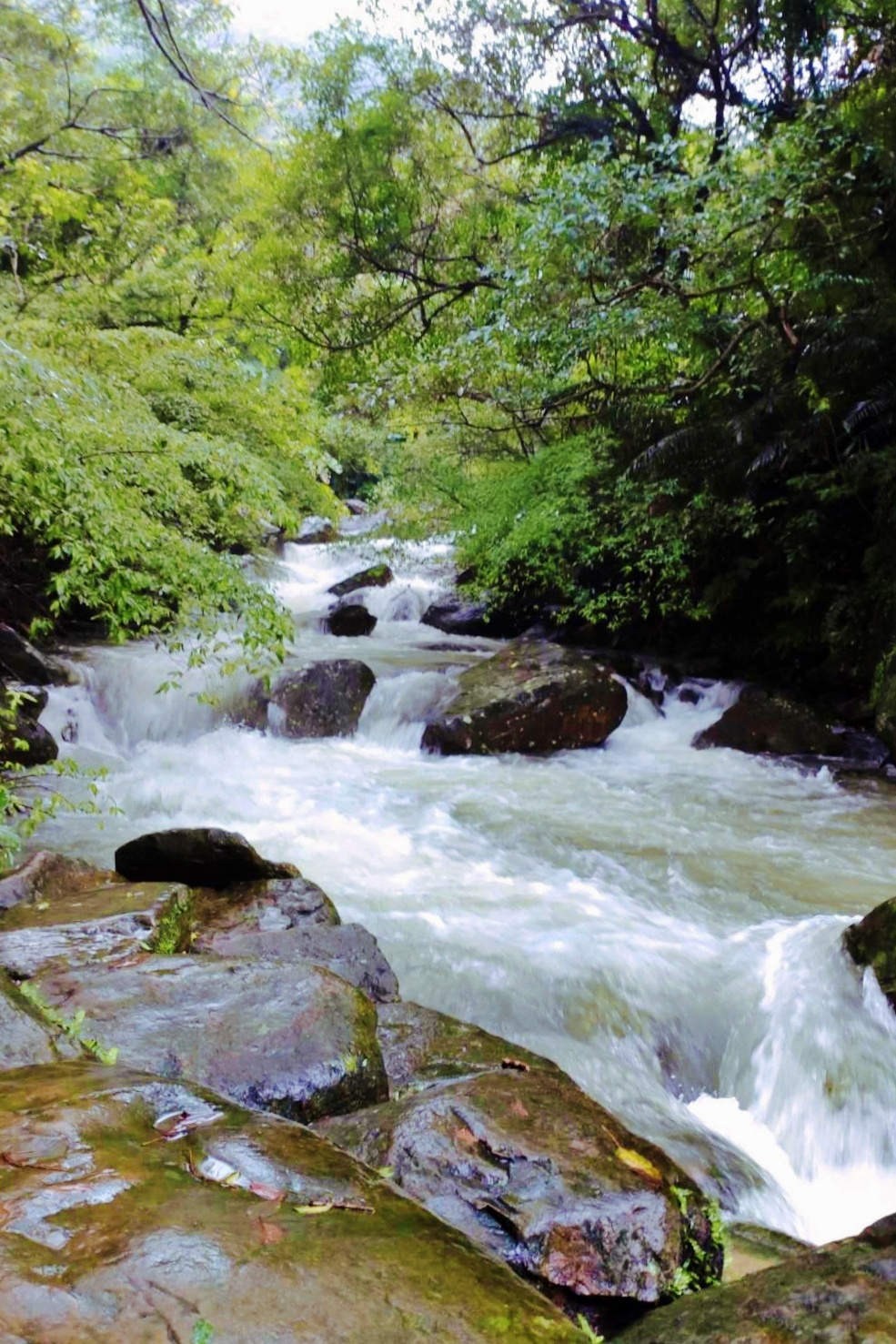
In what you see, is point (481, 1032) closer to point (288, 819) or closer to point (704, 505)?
point (288, 819)

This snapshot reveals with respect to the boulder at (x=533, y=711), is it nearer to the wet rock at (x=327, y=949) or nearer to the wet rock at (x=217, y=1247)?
the wet rock at (x=327, y=949)

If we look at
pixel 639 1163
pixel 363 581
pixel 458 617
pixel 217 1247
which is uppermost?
pixel 363 581

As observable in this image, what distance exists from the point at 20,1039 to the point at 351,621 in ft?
A: 39.2

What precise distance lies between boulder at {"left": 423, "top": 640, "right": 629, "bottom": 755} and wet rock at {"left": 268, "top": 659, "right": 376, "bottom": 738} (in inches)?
47.1

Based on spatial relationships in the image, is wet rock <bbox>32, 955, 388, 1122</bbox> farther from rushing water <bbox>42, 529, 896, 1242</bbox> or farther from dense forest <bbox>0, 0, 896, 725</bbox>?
dense forest <bbox>0, 0, 896, 725</bbox>

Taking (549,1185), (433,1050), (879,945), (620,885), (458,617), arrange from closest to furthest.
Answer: (549,1185), (433,1050), (879,945), (620,885), (458,617)

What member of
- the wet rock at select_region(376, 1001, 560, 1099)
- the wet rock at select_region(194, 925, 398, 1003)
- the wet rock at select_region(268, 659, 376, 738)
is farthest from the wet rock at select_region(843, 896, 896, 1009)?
the wet rock at select_region(268, 659, 376, 738)

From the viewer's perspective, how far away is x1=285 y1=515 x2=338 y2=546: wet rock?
21.1 m

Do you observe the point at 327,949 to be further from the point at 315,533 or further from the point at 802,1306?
the point at 315,533

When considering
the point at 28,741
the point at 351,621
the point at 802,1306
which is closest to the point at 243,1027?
the point at 802,1306

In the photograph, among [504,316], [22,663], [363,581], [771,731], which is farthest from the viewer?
[363,581]

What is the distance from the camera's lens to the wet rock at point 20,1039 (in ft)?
6.39

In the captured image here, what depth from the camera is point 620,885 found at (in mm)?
5406

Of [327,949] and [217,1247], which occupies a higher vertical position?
[217,1247]
